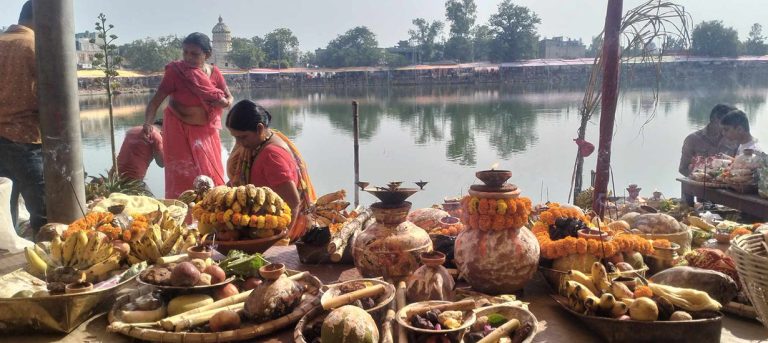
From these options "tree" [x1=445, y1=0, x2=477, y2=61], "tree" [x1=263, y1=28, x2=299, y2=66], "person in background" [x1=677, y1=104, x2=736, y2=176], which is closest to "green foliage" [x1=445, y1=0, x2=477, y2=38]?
"tree" [x1=445, y1=0, x2=477, y2=61]

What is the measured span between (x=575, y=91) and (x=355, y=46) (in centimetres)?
2335

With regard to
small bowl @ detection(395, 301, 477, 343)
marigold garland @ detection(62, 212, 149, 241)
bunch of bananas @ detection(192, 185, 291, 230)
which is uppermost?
bunch of bananas @ detection(192, 185, 291, 230)

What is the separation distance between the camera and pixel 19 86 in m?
4.17

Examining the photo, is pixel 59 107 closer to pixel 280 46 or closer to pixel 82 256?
pixel 82 256

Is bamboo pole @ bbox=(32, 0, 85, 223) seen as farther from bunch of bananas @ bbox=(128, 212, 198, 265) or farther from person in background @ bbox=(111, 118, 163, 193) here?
person in background @ bbox=(111, 118, 163, 193)

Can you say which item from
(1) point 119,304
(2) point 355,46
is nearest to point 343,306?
(1) point 119,304

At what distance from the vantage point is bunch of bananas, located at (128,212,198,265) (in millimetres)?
2637

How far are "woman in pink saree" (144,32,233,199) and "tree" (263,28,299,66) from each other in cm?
5190

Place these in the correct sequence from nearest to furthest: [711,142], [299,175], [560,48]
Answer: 1. [299,175]
2. [711,142]
3. [560,48]

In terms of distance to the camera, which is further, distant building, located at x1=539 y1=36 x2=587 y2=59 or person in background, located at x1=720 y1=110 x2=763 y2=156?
distant building, located at x1=539 y1=36 x2=587 y2=59

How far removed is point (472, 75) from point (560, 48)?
17288 millimetres

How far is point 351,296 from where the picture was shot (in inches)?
80.4

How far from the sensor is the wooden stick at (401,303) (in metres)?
1.82

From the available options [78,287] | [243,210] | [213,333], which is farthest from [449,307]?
[78,287]
